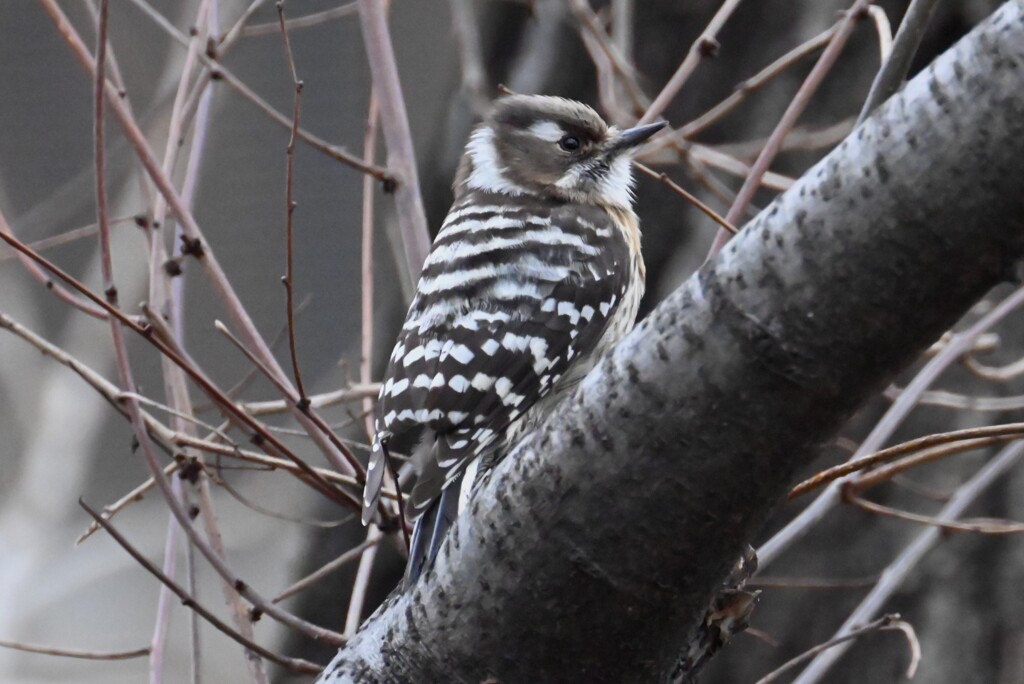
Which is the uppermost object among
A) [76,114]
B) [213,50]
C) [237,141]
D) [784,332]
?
[76,114]

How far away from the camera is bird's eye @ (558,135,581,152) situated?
3350 millimetres

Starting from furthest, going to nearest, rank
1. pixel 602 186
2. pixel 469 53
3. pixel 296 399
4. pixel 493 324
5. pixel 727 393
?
pixel 469 53, pixel 602 186, pixel 493 324, pixel 296 399, pixel 727 393

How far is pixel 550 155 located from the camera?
133 inches

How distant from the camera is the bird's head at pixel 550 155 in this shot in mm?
3301

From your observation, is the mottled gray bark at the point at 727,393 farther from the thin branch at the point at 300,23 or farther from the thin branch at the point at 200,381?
the thin branch at the point at 300,23

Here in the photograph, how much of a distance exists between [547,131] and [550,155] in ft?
0.22

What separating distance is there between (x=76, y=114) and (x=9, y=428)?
7.16 ft

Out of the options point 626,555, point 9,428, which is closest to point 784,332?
point 626,555

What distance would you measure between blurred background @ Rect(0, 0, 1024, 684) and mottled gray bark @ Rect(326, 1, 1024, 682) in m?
1.48

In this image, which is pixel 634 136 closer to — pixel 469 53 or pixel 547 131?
pixel 547 131

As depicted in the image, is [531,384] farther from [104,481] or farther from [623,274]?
[104,481]

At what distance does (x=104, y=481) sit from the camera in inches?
217

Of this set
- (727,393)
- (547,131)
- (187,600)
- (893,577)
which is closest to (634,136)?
(547,131)

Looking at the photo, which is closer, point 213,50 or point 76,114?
point 213,50
